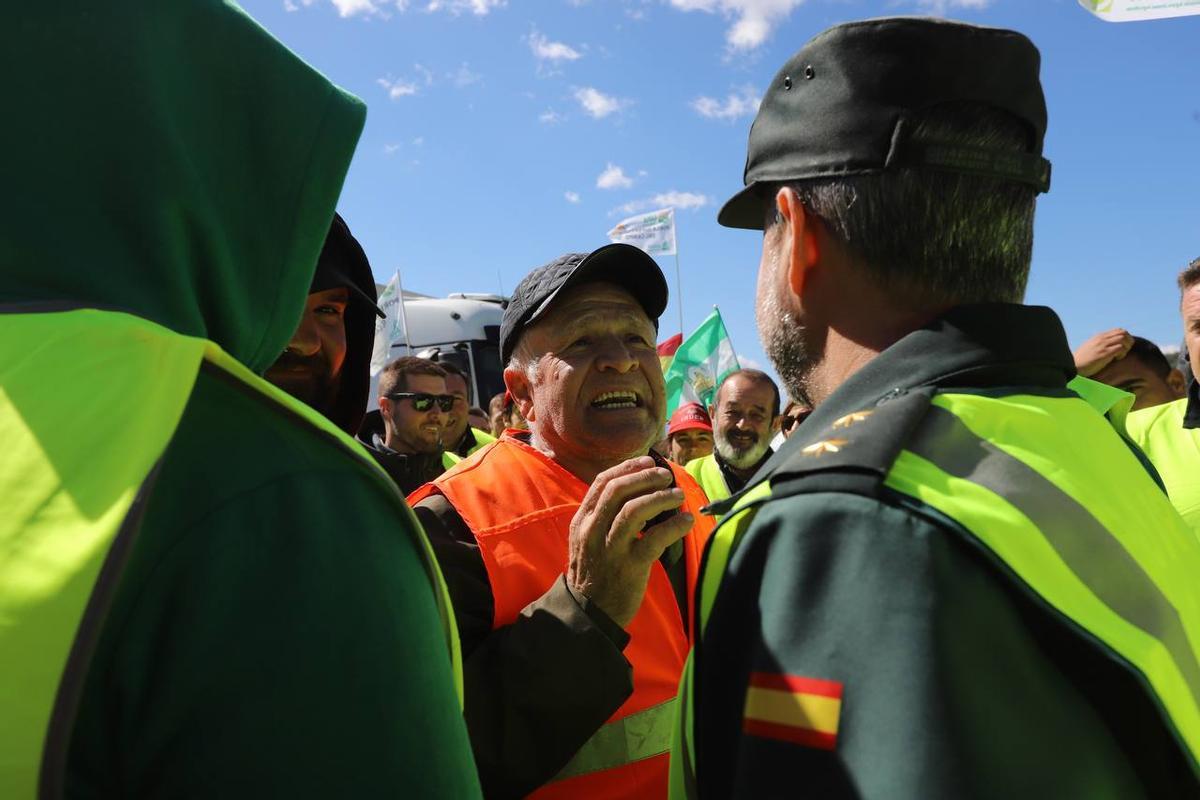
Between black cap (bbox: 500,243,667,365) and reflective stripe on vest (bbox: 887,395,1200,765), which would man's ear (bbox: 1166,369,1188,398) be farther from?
reflective stripe on vest (bbox: 887,395,1200,765)

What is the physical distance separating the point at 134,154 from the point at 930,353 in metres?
0.99

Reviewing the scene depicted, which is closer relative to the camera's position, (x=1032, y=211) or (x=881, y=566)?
(x=881, y=566)

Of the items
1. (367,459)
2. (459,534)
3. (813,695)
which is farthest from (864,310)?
(459,534)

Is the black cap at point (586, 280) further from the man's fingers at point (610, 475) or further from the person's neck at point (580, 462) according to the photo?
the man's fingers at point (610, 475)

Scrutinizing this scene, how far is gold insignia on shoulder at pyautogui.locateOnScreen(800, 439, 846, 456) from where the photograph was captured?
1061 mm

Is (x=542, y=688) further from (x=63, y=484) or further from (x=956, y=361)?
(x=63, y=484)

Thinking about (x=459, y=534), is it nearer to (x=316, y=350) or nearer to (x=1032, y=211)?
(x=316, y=350)

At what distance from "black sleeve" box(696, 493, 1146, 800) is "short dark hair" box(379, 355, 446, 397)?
17.1 ft

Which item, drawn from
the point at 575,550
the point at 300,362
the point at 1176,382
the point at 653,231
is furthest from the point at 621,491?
the point at 653,231

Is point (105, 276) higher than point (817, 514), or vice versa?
point (105, 276)

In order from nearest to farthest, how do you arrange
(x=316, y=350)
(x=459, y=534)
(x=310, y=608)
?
1. (x=310, y=608)
2. (x=459, y=534)
3. (x=316, y=350)

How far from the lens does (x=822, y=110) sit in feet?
4.32

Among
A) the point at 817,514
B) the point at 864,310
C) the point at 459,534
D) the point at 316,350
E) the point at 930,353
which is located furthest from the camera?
the point at 316,350

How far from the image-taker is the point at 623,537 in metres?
1.83
